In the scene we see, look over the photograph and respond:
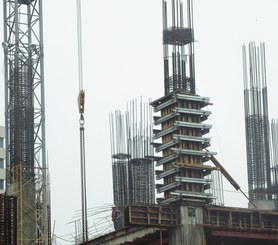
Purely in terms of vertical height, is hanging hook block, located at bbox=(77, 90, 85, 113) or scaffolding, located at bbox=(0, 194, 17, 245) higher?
hanging hook block, located at bbox=(77, 90, 85, 113)

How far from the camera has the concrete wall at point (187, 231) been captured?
65000mm

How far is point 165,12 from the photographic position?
229 ft

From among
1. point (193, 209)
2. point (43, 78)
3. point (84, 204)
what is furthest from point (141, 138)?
point (84, 204)

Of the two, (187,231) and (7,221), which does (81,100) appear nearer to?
(7,221)

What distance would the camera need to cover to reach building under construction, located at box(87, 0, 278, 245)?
6519 cm

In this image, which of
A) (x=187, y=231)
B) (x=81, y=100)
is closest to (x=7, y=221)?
(x=81, y=100)

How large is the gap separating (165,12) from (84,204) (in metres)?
20.5

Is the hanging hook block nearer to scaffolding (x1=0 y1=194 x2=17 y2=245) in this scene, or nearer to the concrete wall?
scaffolding (x1=0 y1=194 x2=17 y2=245)

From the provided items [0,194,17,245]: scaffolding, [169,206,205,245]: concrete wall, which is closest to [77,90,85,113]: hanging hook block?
[0,194,17,245]: scaffolding

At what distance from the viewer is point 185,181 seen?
2591 inches

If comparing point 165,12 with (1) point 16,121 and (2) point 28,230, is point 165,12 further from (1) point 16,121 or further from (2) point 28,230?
(2) point 28,230

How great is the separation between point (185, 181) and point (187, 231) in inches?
134

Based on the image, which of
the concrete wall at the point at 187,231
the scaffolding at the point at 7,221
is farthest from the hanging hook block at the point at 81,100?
the concrete wall at the point at 187,231

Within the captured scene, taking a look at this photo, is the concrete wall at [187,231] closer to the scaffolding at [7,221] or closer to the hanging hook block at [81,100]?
the hanging hook block at [81,100]
